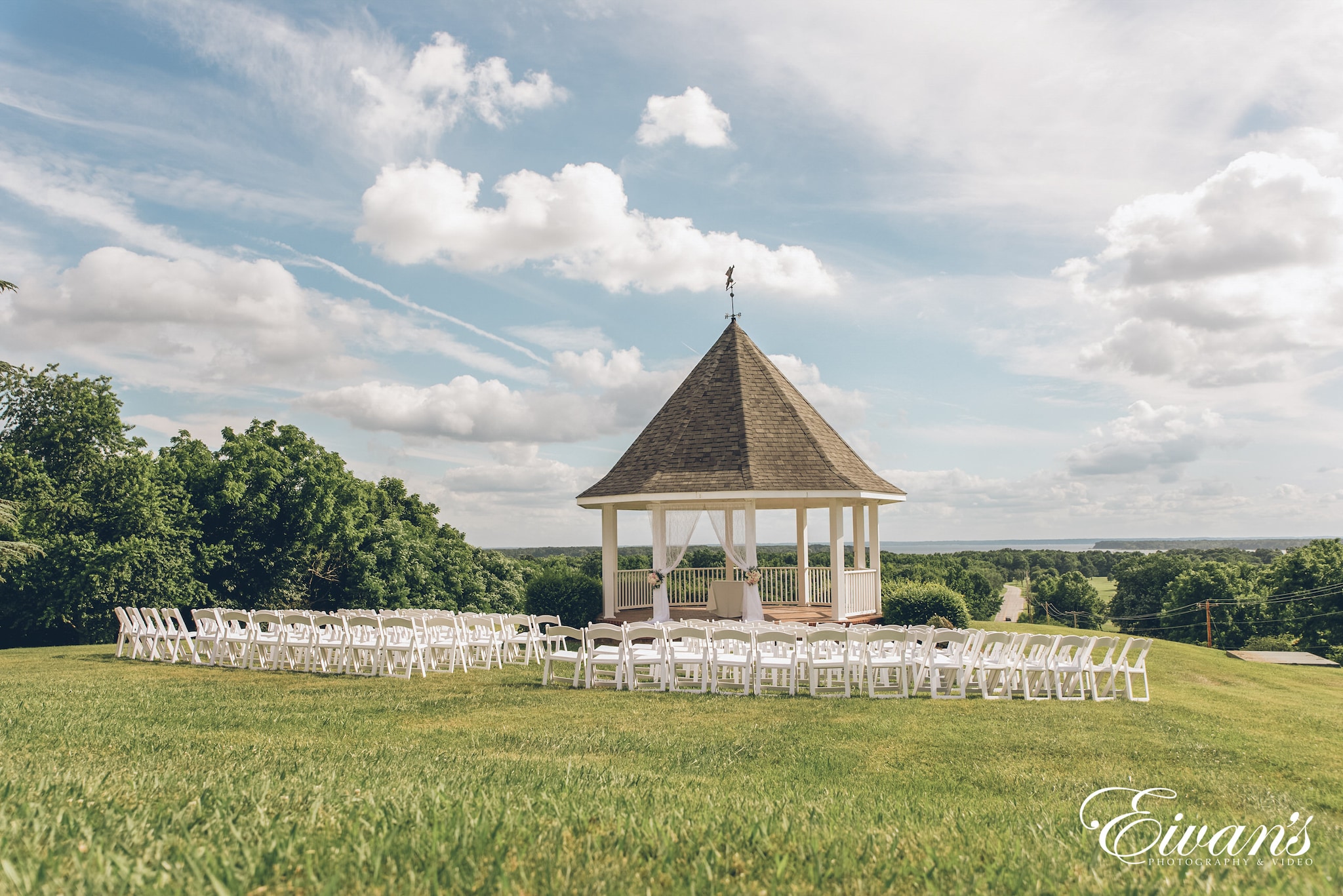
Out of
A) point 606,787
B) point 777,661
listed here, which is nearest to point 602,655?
point 777,661

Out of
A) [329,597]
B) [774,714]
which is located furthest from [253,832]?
[329,597]

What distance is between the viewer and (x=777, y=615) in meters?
19.9

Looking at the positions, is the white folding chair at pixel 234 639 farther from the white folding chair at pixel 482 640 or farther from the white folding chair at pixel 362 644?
the white folding chair at pixel 482 640

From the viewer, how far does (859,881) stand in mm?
3443

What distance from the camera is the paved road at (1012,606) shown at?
323 ft

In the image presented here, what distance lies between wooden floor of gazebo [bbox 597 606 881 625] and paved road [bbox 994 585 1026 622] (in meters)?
78.4

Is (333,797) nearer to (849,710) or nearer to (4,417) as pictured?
(849,710)

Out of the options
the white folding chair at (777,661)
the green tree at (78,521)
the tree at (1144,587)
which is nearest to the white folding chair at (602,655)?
the white folding chair at (777,661)

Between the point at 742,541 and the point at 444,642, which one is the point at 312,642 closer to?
the point at 444,642

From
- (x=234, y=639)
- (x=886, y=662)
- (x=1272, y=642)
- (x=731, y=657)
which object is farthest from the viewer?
(x=1272, y=642)

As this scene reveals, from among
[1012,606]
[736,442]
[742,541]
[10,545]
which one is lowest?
[1012,606]

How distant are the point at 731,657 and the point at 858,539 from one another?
9.95 metres

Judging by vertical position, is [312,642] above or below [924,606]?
above

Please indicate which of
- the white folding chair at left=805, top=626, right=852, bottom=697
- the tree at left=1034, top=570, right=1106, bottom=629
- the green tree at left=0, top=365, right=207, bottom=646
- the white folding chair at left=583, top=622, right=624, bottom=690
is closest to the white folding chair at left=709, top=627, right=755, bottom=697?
the white folding chair at left=805, top=626, right=852, bottom=697
